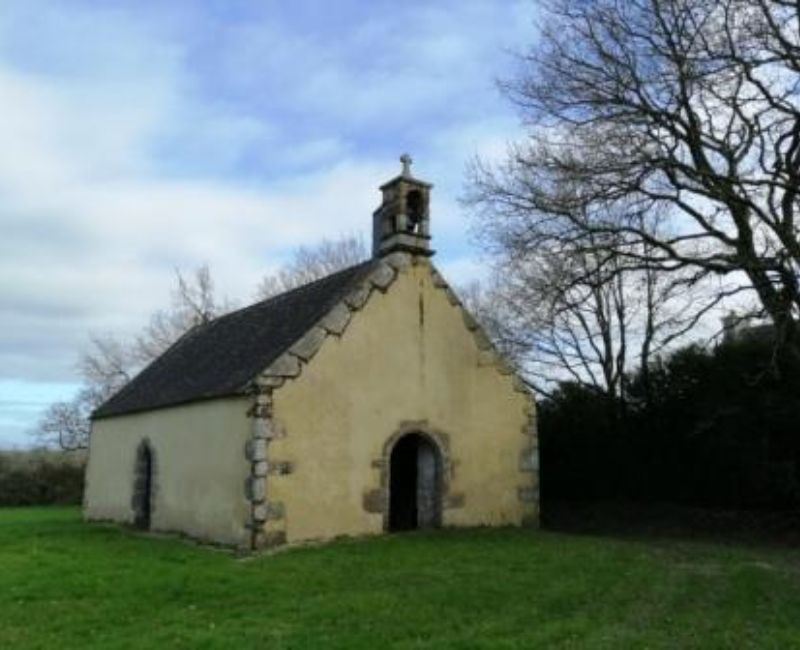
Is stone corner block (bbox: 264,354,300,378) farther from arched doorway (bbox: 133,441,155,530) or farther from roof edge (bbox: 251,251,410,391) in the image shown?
arched doorway (bbox: 133,441,155,530)

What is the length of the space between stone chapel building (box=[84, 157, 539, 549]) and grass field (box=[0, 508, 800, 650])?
1.07m

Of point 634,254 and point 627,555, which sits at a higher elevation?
point 634,254

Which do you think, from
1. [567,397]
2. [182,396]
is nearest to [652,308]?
[567,397]

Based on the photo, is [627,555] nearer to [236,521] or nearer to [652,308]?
[236,521]

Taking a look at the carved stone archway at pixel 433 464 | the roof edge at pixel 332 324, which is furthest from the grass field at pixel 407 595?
the roof edge at pixel 332 324

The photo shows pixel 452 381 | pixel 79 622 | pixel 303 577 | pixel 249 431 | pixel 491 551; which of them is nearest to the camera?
pixel 79 622

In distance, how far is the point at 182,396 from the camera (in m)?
18.8

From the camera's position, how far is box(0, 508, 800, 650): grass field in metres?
8.55

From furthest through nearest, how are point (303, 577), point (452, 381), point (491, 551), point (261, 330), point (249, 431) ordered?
1. point (261, 330)
2. point (452, 381)
3. point (249, 431)
4. point (491, 551)
5. point (303, 577)

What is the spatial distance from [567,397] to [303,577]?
1408 centimetres

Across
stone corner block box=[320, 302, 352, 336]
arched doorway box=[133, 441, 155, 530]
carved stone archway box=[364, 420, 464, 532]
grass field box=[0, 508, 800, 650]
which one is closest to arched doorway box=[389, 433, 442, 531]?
carved stone archway box=[364, 420, 464, 532]

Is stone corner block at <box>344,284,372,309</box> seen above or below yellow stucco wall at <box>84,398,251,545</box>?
above

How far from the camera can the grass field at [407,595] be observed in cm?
855

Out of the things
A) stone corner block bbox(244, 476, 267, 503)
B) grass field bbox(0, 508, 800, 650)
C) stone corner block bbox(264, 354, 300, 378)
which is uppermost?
stone corner block bbox(264, 354, 300, 378)
